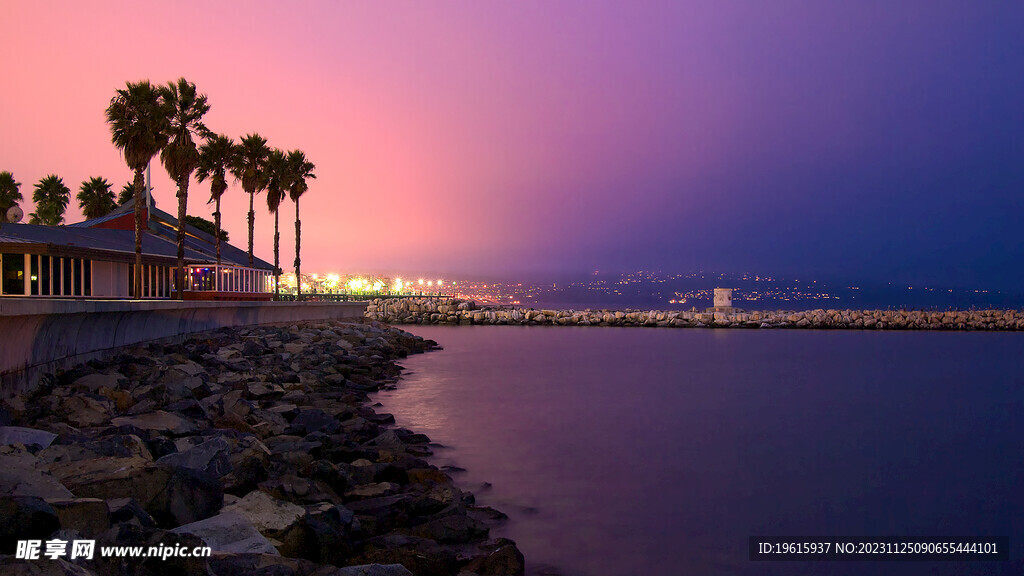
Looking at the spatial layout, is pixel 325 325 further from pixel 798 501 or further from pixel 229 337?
pixel 798 501

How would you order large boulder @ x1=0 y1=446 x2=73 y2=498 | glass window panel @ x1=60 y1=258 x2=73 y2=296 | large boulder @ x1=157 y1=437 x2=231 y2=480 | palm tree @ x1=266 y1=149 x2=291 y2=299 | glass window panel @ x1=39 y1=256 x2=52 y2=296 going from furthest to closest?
palm tree @ x1=266 y1=149 x2=291 y2=299 → glass window panel @ x1=60 y1=258 x2=73 y2=296 → glass window panel @ x1=39 y1=256 x2=52 y2=296 → large boulder @ x1=157 y1=437 x2=231 y2=480 → large boulder @ x1=0 y1=446 x2=73 y2=498

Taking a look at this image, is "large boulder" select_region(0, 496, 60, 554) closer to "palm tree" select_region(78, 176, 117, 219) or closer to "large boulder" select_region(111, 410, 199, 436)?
"large boulder" select_region(111, 410, 199, 436)

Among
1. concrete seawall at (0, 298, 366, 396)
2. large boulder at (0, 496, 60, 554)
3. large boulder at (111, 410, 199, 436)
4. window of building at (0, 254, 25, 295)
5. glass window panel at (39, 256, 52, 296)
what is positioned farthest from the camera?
glass window panel at (39, 256, 52, 296)

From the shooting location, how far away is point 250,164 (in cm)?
4606

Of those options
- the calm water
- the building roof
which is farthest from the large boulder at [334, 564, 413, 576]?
the building roof

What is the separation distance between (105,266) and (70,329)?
75.7 feet

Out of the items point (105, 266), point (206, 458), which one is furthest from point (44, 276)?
point (206, 458)

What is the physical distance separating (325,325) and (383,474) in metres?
25.0

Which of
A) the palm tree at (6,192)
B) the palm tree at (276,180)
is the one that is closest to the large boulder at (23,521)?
the palm tree at (276,180)

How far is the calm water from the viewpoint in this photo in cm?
805

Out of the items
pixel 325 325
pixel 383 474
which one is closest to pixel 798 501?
pixel 383 474

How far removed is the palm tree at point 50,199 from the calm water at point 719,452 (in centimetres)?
4615

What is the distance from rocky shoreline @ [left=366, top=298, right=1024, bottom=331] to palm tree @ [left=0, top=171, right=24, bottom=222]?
1120 inches

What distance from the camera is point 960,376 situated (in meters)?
25.2
